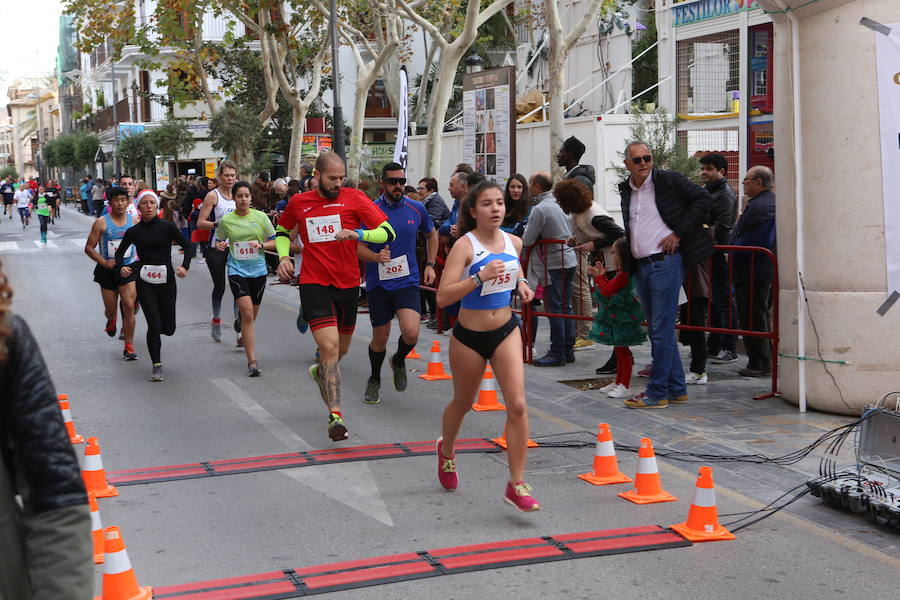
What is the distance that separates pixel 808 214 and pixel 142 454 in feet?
17.3

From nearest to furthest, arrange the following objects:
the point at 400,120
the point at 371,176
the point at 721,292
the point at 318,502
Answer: the point at 318,502, the point at 721,292, the point at 400,120, the point at 371,176

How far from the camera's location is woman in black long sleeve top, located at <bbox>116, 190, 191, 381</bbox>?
1095 centimetres

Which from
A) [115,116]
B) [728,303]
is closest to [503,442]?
[728,303]

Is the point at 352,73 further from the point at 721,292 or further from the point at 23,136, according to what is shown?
the point at 23,136

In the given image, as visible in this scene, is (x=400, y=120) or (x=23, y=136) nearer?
(x=400, y=120)

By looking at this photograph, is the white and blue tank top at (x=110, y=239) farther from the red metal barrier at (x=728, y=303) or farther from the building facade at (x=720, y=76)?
the building facade at (x=720, y=76)

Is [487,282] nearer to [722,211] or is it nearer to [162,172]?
[722,211]

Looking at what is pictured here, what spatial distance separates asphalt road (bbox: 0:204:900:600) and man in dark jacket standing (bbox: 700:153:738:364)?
914 millimetres

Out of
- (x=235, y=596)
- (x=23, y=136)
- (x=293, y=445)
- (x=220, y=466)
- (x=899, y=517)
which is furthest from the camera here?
(x=23, y=136)

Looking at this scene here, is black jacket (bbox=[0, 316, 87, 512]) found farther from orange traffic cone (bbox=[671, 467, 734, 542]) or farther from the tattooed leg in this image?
the tattooed leg

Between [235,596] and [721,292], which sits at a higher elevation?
[721,292]

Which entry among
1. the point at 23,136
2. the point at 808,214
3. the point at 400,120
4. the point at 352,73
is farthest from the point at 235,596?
the point at 23,136

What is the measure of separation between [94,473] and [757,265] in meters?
6.30

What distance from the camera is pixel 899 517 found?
5.59m
